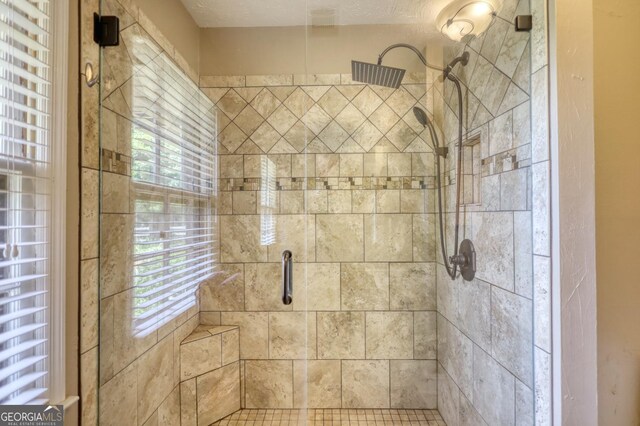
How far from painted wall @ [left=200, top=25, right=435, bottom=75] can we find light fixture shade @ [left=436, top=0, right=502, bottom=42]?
30cm

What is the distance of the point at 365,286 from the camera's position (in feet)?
5.72

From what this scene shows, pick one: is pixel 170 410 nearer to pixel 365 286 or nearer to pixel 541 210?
pixel 365 286

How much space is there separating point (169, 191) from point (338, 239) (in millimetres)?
1012

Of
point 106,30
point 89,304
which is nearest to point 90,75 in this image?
point 106,30

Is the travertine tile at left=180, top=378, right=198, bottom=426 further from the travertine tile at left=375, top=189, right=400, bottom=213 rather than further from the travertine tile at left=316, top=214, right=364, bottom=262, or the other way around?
the travertine tile at left=375, top=189, right=400, bottom=213

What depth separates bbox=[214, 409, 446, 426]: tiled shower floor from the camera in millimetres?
1624

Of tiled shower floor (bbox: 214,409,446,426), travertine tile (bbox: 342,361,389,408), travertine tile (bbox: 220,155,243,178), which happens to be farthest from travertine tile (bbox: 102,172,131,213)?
travertine tile (bbox: 342,361,389,408)

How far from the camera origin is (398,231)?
1.72m

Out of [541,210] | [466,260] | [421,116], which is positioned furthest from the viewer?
[421,116]

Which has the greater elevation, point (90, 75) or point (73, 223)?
point (90, 75)

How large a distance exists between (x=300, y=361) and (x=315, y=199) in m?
1.04

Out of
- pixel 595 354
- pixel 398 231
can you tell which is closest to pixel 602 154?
pixel 595 354

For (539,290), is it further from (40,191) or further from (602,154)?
(40,191)

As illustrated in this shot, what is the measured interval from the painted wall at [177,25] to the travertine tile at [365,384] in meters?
2.14
